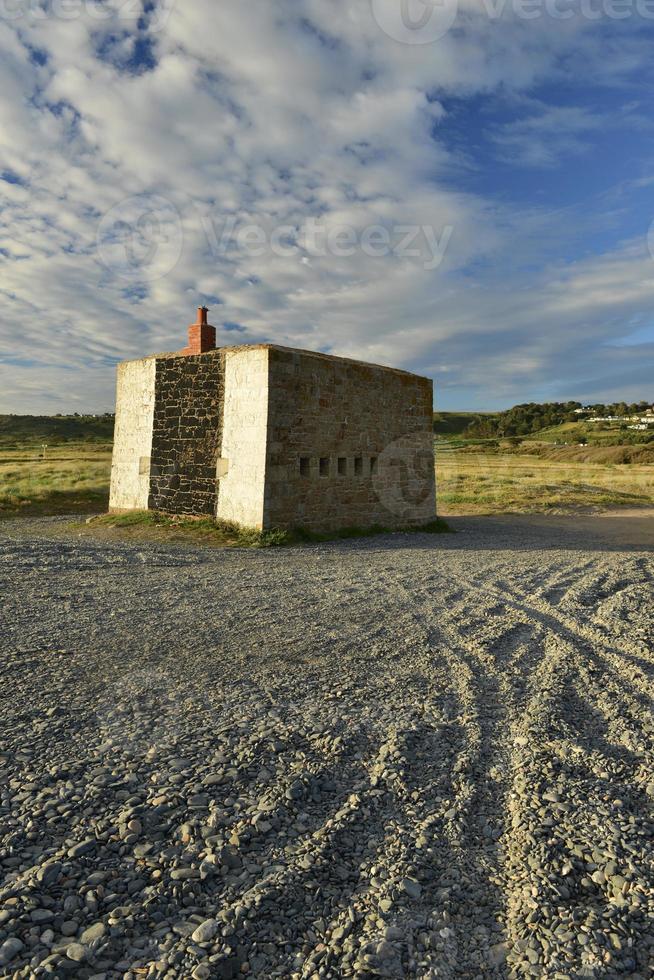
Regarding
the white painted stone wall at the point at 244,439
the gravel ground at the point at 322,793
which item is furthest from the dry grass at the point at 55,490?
the gravel ground at the point at 322,793

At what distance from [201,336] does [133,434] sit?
10.0ft

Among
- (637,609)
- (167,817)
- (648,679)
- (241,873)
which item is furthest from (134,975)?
(637,609)

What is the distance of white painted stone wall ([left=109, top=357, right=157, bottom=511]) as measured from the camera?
1447 centimetres

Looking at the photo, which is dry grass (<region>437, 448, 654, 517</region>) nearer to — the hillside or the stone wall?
the stone wall

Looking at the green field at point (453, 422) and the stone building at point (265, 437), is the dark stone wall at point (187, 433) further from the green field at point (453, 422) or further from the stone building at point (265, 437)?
the green field at point (453, 422)

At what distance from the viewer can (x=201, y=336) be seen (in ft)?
46.9

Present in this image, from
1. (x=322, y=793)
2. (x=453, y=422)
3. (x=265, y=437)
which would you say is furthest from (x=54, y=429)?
(x=322, y=793)

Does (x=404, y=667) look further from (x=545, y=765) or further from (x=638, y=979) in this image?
(x=638, y=979)

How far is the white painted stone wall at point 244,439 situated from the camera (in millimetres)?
12672

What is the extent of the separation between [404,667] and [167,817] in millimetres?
2781

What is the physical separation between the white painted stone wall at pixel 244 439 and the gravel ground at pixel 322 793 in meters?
5.79

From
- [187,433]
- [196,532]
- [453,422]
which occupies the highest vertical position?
[453,422]

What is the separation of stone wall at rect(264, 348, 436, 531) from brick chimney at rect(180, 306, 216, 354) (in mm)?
2587

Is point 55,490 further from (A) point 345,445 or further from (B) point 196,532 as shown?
(A) point 345,445
